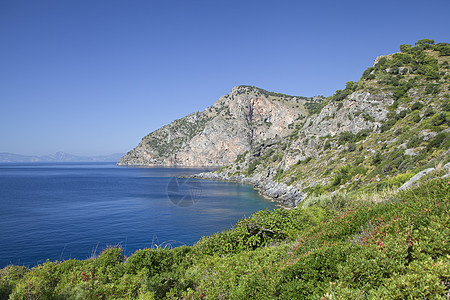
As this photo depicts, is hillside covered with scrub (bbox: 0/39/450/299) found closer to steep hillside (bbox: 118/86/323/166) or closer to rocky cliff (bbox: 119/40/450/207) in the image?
rocky cliff (bbox: 119/40/450/207)

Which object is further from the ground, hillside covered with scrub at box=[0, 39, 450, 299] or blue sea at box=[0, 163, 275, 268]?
hillside covered with scrub at box=[0, 39, 450, 299]

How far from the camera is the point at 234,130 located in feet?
544

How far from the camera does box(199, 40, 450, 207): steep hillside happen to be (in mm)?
28219

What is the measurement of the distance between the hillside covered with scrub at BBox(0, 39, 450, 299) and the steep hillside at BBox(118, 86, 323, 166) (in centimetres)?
9775

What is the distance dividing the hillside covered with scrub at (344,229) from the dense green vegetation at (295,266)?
0.03 metres

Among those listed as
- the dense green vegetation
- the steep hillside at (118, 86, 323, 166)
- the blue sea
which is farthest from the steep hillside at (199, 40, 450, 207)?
the steep hillside at (118, 86, 323, 166)

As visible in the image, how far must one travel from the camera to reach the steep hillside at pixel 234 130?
15962cm

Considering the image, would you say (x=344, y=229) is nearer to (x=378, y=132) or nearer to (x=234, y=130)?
(x=378, y=132)

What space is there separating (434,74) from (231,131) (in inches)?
4985

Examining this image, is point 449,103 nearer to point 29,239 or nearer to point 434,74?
point 434,74

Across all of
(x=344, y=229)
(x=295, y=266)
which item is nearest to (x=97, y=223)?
(x=344, y=229)

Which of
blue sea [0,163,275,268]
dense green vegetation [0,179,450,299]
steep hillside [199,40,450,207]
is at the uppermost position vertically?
steep hillside [199,40,450,207]

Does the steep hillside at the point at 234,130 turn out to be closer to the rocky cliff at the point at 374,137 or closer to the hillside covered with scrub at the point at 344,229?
the rocky cliff at the point at 374,137

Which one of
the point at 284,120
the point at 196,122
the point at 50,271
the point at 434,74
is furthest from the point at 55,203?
the point at 196,122
